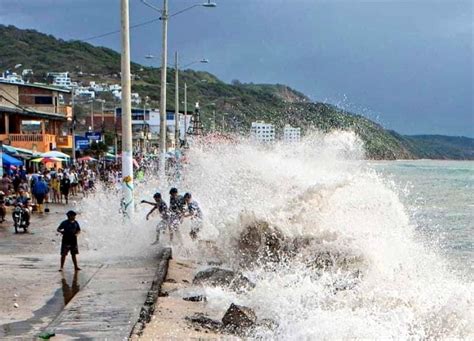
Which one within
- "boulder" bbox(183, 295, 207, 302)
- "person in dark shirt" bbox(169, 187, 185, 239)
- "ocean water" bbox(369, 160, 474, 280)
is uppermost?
"person in dark shirt" bbox(169, 187, 185, 239)

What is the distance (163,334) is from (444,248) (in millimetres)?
17006

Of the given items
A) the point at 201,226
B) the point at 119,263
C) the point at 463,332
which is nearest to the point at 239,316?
the point at 463,332

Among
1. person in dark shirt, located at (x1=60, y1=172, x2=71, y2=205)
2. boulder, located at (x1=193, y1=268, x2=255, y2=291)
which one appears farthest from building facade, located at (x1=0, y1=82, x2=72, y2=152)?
boulder, located at (x1=193, y1=268, x2=255, y2=291)

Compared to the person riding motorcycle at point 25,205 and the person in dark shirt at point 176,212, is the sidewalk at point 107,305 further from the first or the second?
the person riding motorcycle at point 25,205

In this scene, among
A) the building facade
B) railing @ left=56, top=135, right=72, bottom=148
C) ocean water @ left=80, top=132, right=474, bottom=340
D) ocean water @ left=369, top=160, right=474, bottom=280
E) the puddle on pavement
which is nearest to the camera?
the puddle on pavement

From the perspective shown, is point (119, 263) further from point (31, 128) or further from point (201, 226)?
point (31, 128)

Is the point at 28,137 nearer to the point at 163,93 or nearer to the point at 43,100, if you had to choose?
the point at 43,100

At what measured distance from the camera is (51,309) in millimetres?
10602

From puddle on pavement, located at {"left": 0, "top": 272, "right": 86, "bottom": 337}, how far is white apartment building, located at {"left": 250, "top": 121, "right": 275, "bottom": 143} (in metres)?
18.5

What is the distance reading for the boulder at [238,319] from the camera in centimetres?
991

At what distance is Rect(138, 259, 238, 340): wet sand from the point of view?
9.30 m

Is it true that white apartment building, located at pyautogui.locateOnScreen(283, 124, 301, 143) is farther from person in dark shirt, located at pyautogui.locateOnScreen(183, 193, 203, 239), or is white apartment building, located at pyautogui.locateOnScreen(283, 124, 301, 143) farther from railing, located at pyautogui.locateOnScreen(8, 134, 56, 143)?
railing, located at pyautogui.locateOnScreen(8, 134, 56, 143)

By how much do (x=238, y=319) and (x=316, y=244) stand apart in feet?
20.0

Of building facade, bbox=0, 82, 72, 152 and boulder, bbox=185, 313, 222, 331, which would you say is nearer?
boulder, bbox=185, 313, 222, 331
